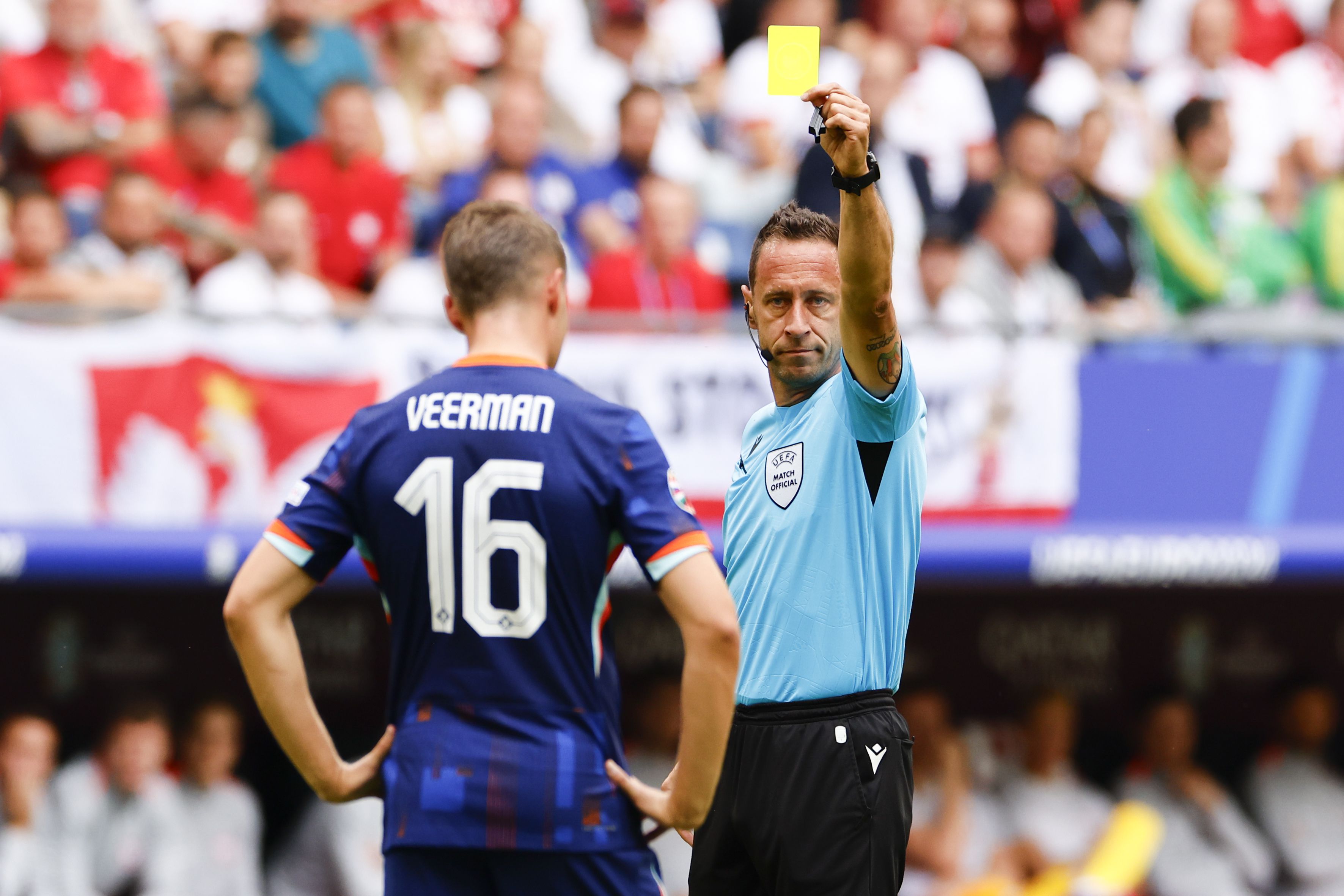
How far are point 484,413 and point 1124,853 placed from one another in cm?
661

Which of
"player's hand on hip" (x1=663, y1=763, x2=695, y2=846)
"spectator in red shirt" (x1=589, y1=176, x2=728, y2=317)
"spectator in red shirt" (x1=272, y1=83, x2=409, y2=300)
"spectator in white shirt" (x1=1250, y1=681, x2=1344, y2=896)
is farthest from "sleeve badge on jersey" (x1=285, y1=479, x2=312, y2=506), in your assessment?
"spectator in white shirt" (x1=1250, y1=681, x2=1344, y2=896)

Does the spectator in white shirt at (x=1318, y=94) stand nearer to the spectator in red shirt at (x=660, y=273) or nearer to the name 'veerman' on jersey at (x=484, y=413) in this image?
the spectator in red shirt at (x=660, y=273)

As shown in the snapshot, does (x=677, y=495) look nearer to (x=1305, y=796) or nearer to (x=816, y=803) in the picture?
(x=816, y=803)

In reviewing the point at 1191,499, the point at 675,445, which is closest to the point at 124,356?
the point at 675,445

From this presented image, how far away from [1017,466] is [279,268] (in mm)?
3444

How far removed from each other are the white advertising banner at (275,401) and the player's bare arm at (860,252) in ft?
11.4

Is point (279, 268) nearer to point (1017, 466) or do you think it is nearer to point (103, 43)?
point (103, 43)

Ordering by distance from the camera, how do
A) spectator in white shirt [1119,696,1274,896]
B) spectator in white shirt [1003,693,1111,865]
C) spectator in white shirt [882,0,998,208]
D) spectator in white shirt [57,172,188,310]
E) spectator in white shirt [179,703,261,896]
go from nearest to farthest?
spectator in white shirt [57,172,188,310] → spectator in white shirt [179,703,261,896] → spectator in white shirt [1003,693,1111,865] → spectator in white shirt [1119,696,1274,896] → spectator in white shirt [882,0,998,208]

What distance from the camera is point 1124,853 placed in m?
8.31

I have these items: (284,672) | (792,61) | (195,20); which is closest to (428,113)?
(195,20)

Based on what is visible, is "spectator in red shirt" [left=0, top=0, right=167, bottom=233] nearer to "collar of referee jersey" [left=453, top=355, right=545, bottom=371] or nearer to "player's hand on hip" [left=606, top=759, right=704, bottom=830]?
"collar of referee jersey" [left=453, top=355, right=545, bottom=371]

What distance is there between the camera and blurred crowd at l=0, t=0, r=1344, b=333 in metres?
7.03

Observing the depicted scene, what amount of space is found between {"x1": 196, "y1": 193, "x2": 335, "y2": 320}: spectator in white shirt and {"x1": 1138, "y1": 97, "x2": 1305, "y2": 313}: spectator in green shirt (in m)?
4.19

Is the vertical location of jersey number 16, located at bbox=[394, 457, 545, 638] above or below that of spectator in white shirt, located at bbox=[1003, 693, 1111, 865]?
above
